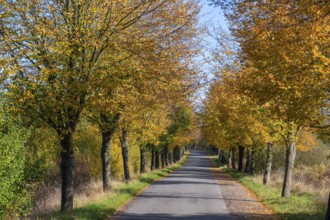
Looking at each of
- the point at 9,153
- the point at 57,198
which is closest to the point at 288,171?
the point at 57,198

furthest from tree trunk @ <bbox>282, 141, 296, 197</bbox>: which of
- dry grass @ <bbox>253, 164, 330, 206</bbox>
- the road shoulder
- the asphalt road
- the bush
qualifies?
the bush

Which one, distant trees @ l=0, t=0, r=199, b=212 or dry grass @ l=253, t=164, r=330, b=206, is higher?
distant trees @ l=0, t=0, r=199, b=212

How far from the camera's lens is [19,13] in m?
13.3

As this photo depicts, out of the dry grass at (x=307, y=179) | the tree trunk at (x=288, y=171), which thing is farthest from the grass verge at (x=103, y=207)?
the dry grass at (x=307, y=179)

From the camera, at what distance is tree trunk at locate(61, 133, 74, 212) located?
49.6ft

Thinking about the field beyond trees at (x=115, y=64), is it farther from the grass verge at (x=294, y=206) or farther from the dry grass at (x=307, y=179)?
the dry grass at (x=307, y=179)

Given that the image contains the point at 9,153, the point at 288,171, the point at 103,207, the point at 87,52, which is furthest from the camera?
the point at 288,171

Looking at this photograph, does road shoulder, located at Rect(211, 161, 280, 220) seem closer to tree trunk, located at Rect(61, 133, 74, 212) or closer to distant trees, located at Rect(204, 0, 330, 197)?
distant trees, located at Rect(204, 0, 330, 197)

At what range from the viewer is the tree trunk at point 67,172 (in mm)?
Answer: 15133

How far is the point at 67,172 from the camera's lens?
15375 millimetres

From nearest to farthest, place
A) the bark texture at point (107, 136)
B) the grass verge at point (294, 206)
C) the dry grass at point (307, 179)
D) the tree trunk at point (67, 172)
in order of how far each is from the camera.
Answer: the grass verge at point (294, 206) → the tree trunk at point (67, 172) → the bark texture at point (107, 136) → the dry grass at point (307, 179)

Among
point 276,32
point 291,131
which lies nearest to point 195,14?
point 276,32

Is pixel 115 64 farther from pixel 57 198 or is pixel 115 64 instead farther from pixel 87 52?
pixel 57 198

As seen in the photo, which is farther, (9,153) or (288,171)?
(288,171)
